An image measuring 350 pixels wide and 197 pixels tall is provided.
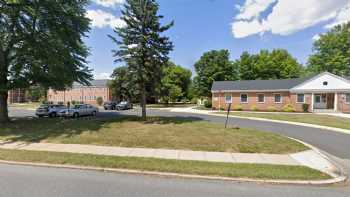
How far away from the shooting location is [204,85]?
48.7 metres

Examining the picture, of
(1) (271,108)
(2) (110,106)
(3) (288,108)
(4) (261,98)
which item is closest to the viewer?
(3) (288,108)

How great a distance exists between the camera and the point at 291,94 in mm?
31625

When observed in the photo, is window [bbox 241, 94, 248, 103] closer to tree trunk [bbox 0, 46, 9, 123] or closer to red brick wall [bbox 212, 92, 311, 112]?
red brick wall [bbox 212, 92, 311, 112]

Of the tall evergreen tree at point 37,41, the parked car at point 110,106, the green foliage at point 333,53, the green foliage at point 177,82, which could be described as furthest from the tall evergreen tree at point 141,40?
the green foliage at point 333,53

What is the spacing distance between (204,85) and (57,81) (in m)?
35.3

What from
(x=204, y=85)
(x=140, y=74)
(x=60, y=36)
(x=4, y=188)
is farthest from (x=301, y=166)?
(x=204, y=85)

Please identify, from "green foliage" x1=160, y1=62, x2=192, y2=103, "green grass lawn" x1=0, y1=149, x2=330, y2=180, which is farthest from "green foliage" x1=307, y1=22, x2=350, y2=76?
"green grass lawn" x1=0, y1=149, x2=330, y2=180

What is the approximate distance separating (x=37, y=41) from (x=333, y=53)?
58335 millimetres

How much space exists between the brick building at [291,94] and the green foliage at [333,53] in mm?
18814

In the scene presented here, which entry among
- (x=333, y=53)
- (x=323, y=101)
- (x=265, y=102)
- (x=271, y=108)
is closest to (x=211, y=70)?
(x=265, y=102)

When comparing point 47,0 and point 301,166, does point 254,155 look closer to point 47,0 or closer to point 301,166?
point 301,166

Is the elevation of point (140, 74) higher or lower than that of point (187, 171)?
higher

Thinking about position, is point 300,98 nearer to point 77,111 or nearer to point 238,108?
point 238,108

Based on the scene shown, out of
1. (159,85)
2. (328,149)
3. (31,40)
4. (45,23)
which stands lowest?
(328,149)
